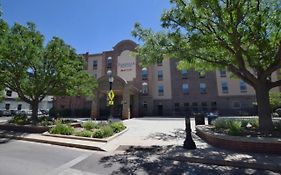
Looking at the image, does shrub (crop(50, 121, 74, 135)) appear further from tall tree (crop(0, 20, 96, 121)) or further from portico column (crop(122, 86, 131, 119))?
portico column (crop(122, 86, 131, 119))

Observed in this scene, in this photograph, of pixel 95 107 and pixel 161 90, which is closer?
pixel 95 107

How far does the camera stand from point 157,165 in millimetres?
7035

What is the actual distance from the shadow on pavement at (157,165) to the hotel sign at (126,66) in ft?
92.8

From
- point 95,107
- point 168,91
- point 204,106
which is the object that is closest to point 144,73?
point 168,91

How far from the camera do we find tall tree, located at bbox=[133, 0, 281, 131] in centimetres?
945

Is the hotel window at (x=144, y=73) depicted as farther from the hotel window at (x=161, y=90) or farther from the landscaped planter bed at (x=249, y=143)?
the landscaped planter bed at (x=249, y=143)

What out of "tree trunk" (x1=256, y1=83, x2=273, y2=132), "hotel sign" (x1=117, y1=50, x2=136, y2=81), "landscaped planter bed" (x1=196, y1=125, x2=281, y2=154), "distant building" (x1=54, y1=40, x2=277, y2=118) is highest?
"hotel sign" (x1=117, y1=50, x2=136, y2=81)

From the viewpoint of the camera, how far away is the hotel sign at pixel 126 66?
1442 inches

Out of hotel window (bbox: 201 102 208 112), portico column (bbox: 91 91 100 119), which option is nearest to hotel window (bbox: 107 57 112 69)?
portico column (bbox: 91 91 100 119)

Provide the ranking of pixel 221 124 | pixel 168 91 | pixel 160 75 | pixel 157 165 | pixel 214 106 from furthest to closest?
pixel 160 75
pixel 168 91
pixel 214 106
pixel 221 124
pixel 157 165

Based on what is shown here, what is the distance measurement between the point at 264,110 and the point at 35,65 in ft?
54.0

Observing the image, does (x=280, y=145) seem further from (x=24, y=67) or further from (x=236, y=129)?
(x=24, y=67)

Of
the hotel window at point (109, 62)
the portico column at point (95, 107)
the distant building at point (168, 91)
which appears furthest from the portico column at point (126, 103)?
the hotel window at point (109, 62)

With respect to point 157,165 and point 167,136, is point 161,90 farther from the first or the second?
point 157,165
